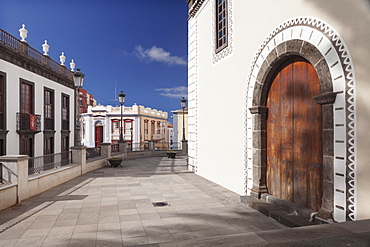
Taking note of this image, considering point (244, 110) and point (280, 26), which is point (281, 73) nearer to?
point (280, 26)

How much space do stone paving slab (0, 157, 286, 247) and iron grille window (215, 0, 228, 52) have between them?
5.96 metres

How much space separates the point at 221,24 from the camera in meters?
10.7

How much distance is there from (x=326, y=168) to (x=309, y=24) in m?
3.19

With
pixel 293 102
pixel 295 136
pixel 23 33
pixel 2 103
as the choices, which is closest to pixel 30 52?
pixel 23 33

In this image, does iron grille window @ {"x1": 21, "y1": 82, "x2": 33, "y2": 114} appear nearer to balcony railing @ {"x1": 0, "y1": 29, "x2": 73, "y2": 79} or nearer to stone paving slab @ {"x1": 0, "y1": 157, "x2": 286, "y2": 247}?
balcony railing @ {"x1": 0, "y1": 29, "x2": 73, "y2": 79}

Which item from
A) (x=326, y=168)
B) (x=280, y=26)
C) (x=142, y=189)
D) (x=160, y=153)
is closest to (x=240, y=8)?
(x=280, y=26)

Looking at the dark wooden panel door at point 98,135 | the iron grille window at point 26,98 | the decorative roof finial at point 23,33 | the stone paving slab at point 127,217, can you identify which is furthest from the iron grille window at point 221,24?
the dark wooden panel door at point 98,135

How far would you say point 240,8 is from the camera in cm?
852

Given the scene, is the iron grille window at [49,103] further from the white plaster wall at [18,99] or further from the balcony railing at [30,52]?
the balcony railing at [30,52]

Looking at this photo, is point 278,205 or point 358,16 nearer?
point 358,16

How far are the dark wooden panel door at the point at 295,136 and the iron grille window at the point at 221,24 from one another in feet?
12.9

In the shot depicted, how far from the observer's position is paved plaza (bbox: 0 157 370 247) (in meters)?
3.65

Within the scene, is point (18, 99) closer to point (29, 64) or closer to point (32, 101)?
point (32, 101)

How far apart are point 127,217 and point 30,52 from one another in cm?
1629
